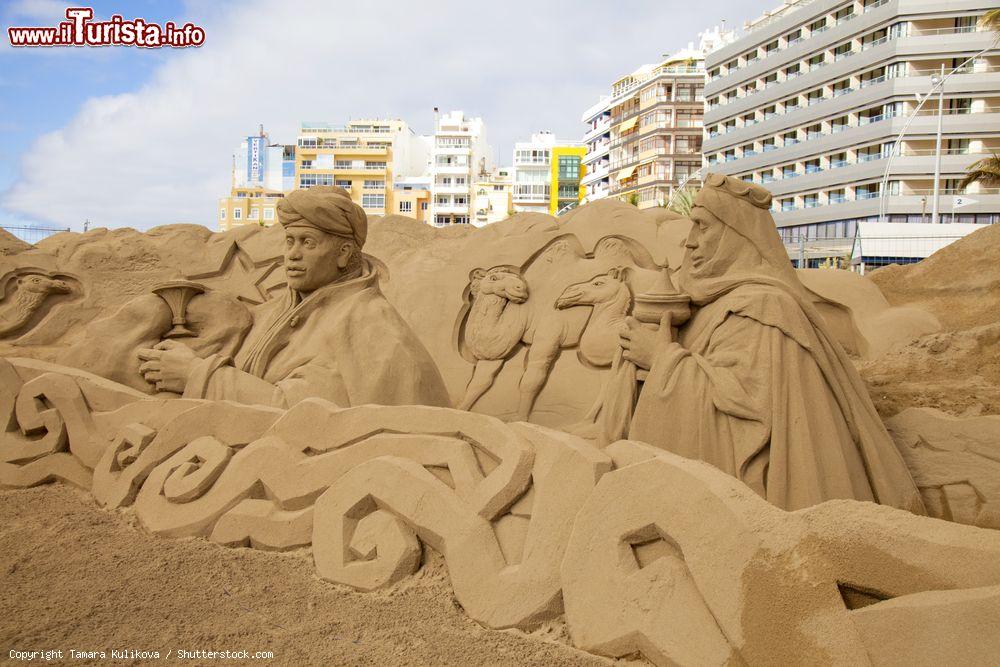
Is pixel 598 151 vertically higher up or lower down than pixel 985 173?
higher up

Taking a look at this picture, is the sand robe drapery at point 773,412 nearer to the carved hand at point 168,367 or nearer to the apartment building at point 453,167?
the carved hand at point 168,367

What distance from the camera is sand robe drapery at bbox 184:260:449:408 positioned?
383 cm

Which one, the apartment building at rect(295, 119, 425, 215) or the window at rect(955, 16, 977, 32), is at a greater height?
the window at rect(955, 16, 977, 32)

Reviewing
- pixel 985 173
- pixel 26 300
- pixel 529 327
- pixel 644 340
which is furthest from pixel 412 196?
pixel 644 340

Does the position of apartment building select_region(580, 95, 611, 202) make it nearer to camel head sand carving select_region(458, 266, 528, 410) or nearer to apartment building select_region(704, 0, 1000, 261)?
apartment building select_region(704, 0, 1000, 261)

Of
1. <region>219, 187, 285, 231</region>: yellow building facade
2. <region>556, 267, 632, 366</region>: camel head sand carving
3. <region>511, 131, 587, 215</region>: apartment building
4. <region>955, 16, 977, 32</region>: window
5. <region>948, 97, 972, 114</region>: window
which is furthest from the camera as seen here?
<region>511, 131, 587, 215</region>: apartment building

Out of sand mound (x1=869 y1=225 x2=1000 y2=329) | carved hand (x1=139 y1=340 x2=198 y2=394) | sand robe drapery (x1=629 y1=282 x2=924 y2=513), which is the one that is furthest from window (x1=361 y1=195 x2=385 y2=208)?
sand robe drapery (x1=629 y1=282 x2=924 y2=513)

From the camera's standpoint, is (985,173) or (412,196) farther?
(412,196)

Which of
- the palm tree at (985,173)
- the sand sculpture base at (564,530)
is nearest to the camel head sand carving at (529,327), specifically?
the sand sculpture base at (564,530)

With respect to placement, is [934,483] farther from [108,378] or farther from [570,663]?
[108,378]

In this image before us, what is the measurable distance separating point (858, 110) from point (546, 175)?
1101 inches

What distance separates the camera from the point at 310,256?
161 inches

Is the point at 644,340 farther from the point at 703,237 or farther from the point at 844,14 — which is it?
the point at 844,14

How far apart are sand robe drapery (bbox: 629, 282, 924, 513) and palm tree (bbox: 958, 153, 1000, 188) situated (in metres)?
20.0
